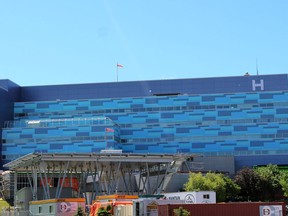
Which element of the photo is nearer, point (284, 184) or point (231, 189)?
point (231, 189)

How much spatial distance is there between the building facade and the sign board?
8794 centimetres

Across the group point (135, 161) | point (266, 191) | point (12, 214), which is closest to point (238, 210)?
point (12, 214)

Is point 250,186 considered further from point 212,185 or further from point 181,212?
point 181,212

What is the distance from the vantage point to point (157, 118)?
143 metres

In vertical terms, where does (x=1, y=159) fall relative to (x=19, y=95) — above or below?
below

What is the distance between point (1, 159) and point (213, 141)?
1947 inches

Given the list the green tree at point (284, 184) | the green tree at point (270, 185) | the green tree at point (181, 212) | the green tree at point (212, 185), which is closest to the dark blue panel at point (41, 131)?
the green tree at point (212, 185)

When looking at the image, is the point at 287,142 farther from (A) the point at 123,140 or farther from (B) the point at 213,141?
(A) the point at 123,140

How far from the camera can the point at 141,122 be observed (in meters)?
143

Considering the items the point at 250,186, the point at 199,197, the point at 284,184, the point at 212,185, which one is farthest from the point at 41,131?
the point at 199,197

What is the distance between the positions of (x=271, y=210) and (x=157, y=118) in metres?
97.4

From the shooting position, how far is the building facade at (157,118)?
13725 cm

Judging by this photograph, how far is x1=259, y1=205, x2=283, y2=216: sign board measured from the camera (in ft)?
149

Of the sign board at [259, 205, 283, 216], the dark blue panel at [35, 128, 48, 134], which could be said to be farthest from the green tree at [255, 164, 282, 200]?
the sign board at [259, 205, 283, 216]
